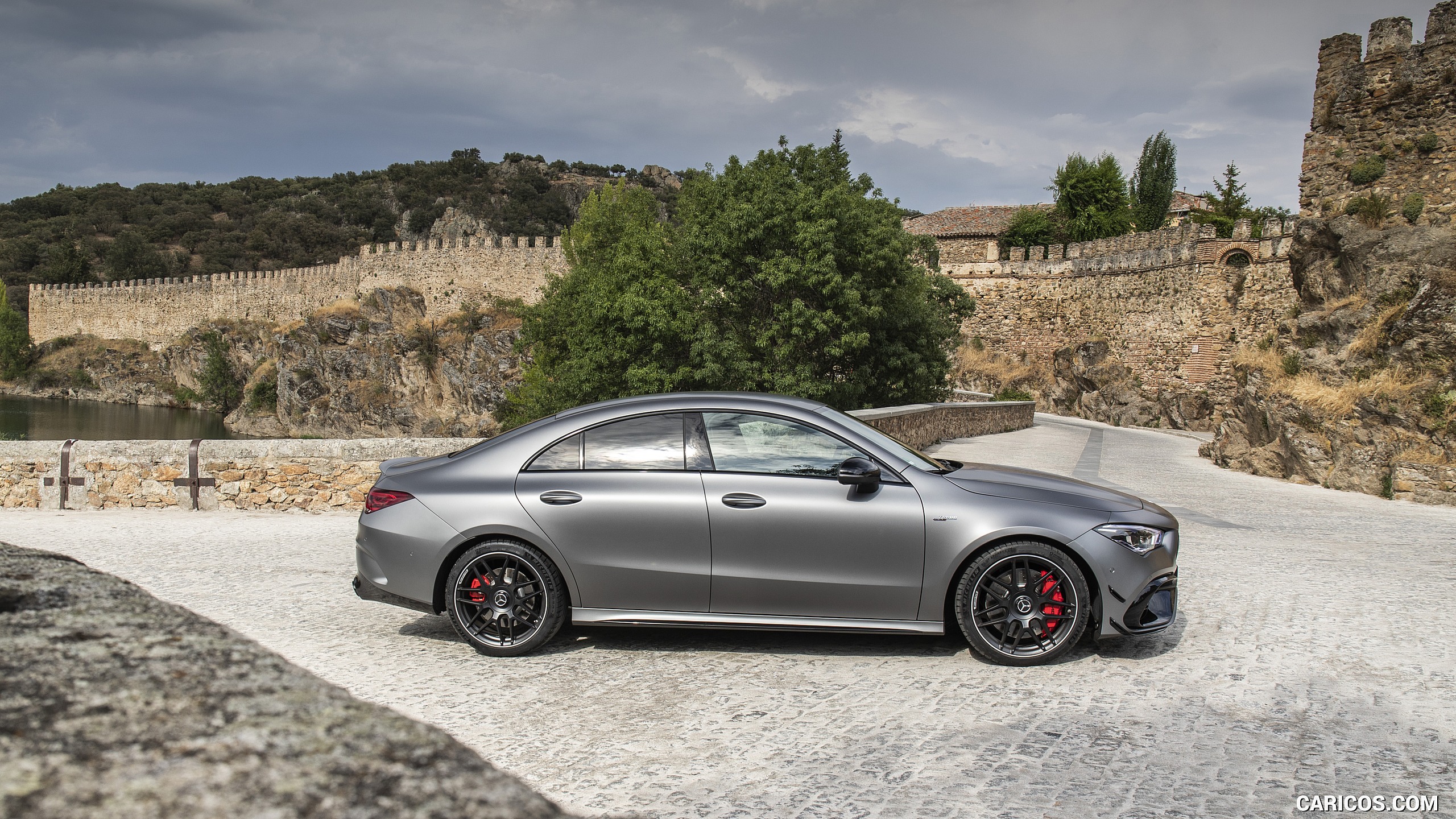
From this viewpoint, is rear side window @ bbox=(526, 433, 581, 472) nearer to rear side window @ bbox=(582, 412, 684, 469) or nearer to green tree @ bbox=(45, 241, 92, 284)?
rear side window @ bbox=(582, 412, 684, 469)

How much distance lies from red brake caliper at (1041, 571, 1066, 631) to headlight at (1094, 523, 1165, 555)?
1.19ft

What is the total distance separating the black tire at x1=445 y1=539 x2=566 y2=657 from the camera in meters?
5.00

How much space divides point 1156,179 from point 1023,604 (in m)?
64.4

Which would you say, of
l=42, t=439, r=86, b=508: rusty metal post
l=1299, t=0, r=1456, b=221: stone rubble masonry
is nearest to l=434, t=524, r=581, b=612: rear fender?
l=42, t=439, r=86, b=508: rusty metal post

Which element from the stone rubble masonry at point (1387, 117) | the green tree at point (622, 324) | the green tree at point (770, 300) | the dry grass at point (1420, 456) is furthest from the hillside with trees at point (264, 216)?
the dry grass at point (1420, 456)

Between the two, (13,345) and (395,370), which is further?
(13,345)

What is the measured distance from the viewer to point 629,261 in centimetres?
2925

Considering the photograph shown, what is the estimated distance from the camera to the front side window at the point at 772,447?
16.5ft

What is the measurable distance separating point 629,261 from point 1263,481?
65.2ft

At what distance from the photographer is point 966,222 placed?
2231 inches

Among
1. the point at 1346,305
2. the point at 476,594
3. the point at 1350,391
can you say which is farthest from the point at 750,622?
the point at 1346,305

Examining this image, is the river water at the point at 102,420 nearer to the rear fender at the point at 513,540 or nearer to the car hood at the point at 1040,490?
the rear fender at the point at 513,540

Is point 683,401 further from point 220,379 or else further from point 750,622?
point 220,379

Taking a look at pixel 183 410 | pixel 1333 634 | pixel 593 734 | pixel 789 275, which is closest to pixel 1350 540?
pixel 1333 634
